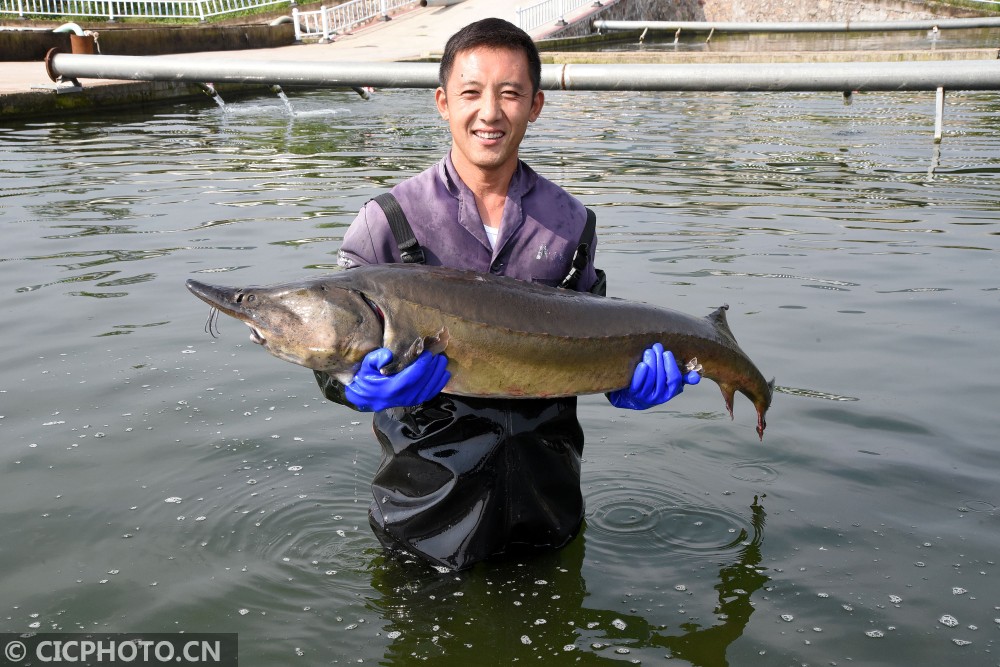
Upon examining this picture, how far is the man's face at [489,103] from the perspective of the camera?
394 centimetres

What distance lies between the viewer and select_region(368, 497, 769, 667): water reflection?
12.6ft

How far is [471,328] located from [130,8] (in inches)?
1273

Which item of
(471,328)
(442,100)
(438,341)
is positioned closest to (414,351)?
(438,341)

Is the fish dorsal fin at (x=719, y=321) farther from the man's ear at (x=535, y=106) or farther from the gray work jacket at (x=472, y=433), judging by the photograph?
the man's ear at (x=535, y=106)

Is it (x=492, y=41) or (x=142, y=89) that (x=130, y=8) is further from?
(x=492, y=41)

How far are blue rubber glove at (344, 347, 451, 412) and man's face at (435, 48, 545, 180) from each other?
929 millimetres

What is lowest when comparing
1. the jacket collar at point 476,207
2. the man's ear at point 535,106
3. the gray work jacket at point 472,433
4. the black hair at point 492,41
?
the gray work jacket at point 472,433

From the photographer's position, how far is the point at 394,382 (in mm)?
3430

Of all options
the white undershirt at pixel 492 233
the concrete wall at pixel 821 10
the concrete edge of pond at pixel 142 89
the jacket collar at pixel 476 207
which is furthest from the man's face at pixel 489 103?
the concrete wall at pixel 821 10

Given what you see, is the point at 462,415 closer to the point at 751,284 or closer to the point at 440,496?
the point at 440,496

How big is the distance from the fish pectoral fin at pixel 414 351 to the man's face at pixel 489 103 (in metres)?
0.85

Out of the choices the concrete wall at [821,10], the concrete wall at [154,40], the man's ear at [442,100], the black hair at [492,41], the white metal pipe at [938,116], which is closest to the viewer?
the black hair at [492,41]

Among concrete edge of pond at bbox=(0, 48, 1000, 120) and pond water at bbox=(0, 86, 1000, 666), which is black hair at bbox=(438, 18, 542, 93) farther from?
concrete edge of pond at bbox=(0, 48, 1000, 120)

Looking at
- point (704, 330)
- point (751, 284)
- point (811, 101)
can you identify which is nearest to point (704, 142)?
point (811, 101)
